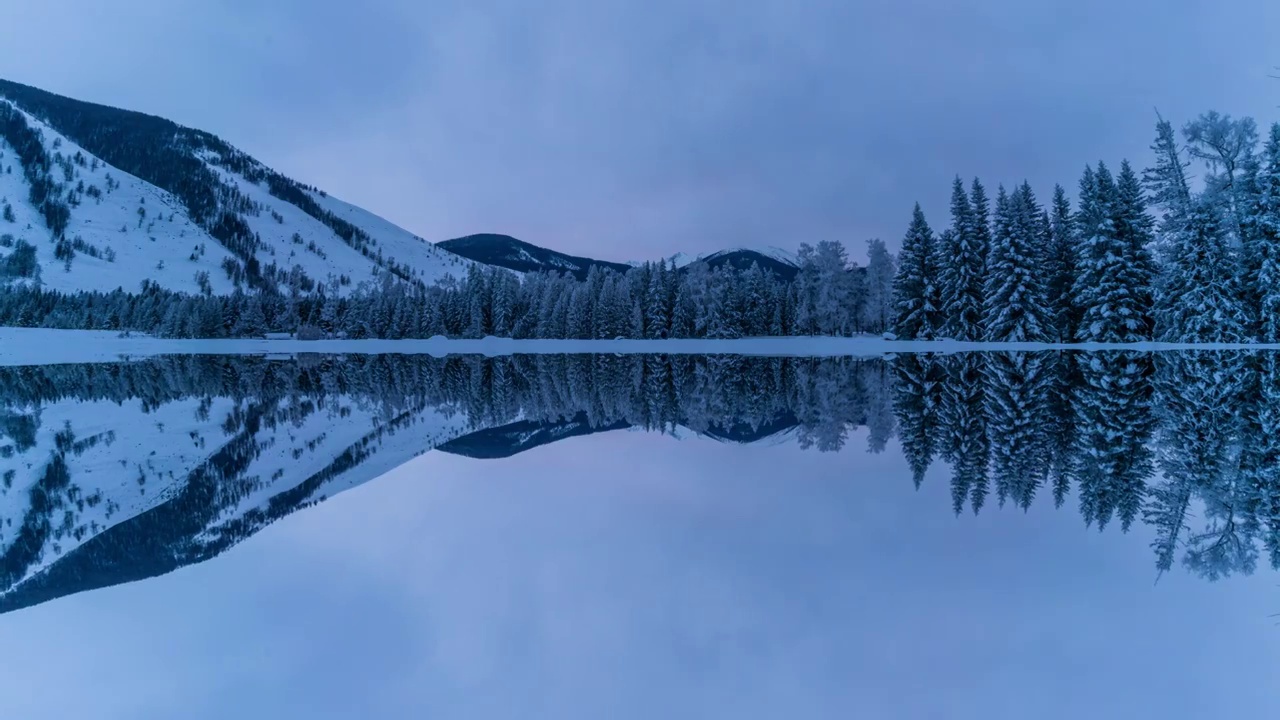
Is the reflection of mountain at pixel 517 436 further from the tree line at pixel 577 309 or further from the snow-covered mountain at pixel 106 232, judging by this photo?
the snow-covered mountain at pixel 106 232

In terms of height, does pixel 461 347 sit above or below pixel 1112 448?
below

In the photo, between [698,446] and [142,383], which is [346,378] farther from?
[698,446]

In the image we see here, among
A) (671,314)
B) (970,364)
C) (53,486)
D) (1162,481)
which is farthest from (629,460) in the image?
(671,314)

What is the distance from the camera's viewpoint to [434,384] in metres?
23.6

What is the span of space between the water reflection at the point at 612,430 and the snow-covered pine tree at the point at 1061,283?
21.4 metres

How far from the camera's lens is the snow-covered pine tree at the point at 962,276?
45.4 meters

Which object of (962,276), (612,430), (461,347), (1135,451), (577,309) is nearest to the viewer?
(1135,451)

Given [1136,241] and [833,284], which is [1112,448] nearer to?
[1136,241]

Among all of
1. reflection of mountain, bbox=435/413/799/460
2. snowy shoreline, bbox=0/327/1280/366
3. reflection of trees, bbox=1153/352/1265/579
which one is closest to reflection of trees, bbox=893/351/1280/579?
reflection of trees, bbox=1153/352/1265/579

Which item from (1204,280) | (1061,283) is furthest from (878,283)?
(1204,280)

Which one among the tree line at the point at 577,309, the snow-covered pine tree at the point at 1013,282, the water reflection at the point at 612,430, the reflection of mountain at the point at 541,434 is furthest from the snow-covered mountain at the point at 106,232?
the reflection of mountain at the point at 541,434

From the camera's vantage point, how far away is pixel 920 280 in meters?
48.7

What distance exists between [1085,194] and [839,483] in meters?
42.2

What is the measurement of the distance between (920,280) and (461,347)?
39.8 m
